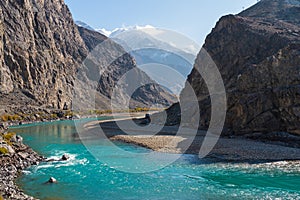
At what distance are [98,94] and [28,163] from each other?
160 m

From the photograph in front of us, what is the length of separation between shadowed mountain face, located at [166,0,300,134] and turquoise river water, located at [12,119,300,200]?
54.3ft

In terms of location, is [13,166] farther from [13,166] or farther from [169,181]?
[169,181]

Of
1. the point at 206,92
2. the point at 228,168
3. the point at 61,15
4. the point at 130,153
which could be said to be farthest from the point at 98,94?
the point at 228,168

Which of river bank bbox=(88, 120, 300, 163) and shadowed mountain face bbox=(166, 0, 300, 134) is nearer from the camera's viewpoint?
river bank bbox=(88, 120, 300, 163)

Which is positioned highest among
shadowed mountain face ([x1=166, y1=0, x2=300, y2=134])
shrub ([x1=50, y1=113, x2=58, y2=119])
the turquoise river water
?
shadowed mountain face ([x1=166, y1=0, x2=300, y2=134])

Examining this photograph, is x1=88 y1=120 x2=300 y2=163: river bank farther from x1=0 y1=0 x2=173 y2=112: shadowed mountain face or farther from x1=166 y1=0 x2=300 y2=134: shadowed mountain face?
x1=0 y1=0 x2=173 y2=112: shadowed mountain face

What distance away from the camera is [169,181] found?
28016 mm

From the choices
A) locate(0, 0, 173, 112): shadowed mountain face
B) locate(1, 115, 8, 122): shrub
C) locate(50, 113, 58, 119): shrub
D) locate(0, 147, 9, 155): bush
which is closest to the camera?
locate(0, 147, 9, 155): bush

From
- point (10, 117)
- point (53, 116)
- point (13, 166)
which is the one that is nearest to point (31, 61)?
point (53, 116)

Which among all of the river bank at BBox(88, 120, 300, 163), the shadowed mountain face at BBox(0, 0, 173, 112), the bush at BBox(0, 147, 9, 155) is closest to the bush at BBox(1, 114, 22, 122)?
the shadowed mountain face at BBox(0, 0, 173, 112)

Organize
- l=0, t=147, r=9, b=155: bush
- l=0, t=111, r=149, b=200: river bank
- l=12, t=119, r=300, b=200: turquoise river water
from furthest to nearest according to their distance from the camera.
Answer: l=0, t=147, r=9, b=155: bush
l=12, t=119, r=300, b=200: turquoise river water
l=0, t=111, r=149, b=200: river bank

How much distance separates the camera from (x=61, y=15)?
19712 centimetres

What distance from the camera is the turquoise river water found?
24.4 metres

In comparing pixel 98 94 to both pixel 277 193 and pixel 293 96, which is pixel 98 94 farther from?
pixel 277 193
